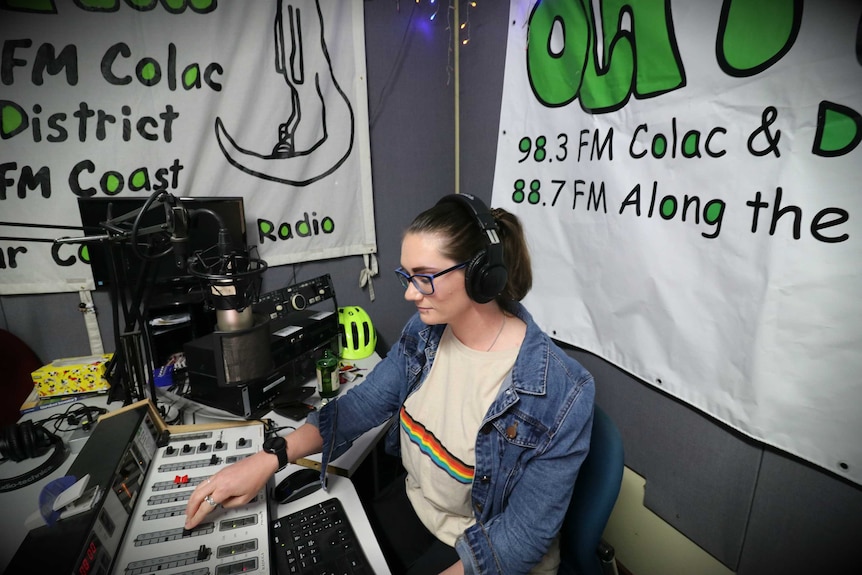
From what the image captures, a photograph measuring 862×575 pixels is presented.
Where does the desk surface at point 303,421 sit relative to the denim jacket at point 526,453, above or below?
below

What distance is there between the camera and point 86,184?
1.33 m

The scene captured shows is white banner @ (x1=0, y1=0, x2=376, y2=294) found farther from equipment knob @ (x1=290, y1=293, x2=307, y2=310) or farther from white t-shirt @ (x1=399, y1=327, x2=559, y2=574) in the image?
white t-shirt @ (x1=399, y1=327, x2=559, y2=574)

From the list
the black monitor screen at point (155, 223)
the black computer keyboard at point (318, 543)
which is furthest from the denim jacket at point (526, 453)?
the black monitor screen at point (155, 223)

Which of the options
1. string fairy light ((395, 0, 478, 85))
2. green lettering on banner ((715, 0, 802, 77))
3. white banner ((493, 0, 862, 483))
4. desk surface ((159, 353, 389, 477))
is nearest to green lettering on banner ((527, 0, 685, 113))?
white banner ((493, 0, 862, 483))

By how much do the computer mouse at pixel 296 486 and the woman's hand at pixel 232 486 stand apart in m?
0.07

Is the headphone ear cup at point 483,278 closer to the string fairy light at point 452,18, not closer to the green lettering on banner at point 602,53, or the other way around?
the green lettering on banner at point 602,53

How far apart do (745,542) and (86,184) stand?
224 centimetres

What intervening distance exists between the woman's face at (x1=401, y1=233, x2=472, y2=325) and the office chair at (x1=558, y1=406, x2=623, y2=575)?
41 cm

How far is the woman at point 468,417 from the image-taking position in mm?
758

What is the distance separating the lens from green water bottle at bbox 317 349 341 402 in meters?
1.30

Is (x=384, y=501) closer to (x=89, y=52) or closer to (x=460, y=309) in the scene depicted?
(x=460, y=309)

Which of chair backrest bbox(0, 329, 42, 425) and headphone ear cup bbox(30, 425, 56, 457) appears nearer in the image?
headphone ear cup bbox(30, 425, 56, 457)

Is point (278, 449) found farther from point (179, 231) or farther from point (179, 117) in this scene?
point (179, 117)

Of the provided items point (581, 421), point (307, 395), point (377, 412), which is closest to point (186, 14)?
point (307, 395)
